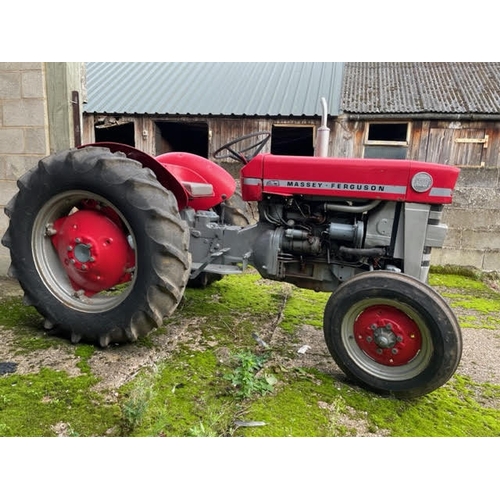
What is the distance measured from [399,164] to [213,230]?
140cm

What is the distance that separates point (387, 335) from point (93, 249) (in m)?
1.80

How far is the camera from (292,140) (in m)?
8.23

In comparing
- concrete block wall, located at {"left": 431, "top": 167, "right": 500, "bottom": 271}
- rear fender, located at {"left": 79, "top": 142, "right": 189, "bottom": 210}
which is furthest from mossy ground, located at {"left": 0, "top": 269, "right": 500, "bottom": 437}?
concrete block wall, located at {"left": 431, "top": 167, "right": 500, "bottom": 271}

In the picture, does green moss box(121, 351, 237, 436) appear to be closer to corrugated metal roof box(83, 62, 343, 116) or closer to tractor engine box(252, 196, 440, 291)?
tractor engine box(252, 196, 440, 291)

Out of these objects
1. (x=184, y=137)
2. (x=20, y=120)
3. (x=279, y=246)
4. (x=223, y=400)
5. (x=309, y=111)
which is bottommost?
(x=223, y=400)

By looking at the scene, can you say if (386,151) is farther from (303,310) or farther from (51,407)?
(51,407)

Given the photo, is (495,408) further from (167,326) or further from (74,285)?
(74,285)

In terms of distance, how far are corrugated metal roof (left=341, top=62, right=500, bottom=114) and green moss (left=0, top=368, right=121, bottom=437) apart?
230 inches

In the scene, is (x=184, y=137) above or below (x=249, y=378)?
above

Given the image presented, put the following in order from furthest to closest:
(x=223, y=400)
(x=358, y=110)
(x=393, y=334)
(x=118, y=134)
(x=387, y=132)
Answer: (x=118, y=134), (x=387, y=132), (x=358, y=110), (x=393, y=334), (x=223, y=400)

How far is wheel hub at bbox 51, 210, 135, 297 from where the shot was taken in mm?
2424

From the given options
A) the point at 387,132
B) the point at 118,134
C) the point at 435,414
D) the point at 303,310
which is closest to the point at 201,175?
the point at 303,310

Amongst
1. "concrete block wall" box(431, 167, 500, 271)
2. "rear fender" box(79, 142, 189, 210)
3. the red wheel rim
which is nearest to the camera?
the red wheel rim

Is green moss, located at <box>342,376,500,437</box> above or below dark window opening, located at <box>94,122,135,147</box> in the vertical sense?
below
